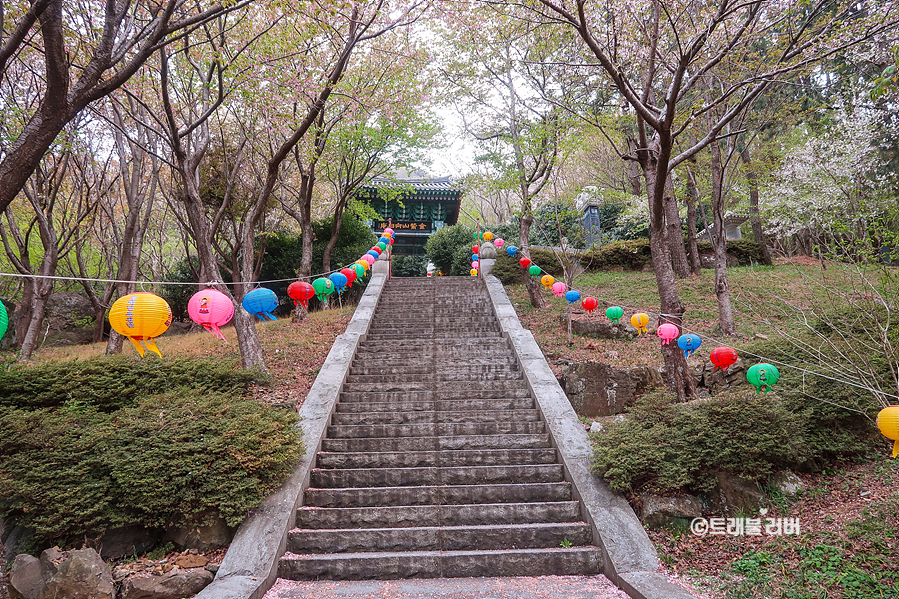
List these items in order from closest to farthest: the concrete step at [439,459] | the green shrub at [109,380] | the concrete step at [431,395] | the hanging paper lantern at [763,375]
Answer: the hanging paper lantern at [763,375] → the concrete step at [439,459] → the green shrub at [109,380] → the concrete step at [431,395]

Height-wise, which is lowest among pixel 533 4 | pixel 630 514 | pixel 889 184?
pixel 630 514

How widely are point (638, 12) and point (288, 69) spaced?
5.67m

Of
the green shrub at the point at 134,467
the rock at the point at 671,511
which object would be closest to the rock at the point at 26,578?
the green shrub at the point at 134,467

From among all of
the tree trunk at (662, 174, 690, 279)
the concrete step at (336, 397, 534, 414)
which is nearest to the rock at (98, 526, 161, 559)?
the concrete step at (336, 397, 534, 414)

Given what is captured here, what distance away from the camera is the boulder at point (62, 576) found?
4.01m

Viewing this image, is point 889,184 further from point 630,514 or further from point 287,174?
point 287,174

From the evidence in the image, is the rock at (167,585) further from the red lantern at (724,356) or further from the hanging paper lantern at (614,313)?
the hanging paper lantern at (614,313)

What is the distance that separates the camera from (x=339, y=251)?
1794cm

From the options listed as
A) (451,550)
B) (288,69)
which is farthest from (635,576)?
(288,69)

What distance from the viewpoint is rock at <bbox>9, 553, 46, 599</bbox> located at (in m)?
4.10

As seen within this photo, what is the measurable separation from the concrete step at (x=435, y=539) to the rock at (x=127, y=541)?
4.40ft

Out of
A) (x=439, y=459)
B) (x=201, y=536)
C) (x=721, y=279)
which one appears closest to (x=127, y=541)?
(x=201, y=536)

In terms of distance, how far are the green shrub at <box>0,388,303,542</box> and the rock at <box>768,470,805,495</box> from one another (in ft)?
17.0

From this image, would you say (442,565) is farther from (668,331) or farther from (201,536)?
(668,331)
